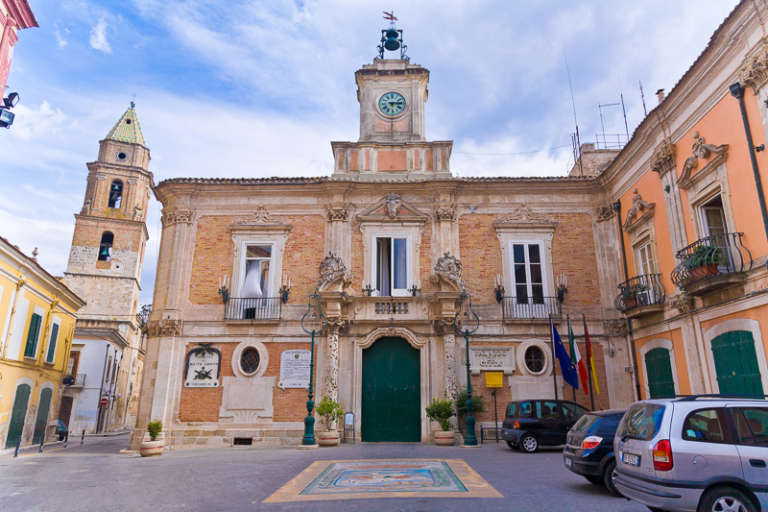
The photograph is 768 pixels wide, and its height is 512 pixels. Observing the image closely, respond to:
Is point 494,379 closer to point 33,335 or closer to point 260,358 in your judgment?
point 260,358

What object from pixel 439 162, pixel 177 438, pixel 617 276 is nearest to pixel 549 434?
pixel 617 276

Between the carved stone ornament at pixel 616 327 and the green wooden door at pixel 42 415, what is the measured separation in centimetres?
2197

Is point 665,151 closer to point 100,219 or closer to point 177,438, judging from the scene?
point 177,438

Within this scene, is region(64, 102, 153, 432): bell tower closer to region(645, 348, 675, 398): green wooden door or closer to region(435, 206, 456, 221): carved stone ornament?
region(435, 206, 456, 221): carved stone ornament

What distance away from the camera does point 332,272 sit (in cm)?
1659

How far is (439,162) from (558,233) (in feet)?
16.4

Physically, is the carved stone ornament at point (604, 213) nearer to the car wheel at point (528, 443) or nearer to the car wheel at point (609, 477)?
the car wheel at point (528, 443)

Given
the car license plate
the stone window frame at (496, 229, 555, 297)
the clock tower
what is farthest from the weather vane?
the car license plate

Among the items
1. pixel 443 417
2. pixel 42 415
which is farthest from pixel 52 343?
pixel 443 417

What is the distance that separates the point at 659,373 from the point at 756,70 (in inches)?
331

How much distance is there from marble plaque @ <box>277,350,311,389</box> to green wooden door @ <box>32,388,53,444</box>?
37.2ft

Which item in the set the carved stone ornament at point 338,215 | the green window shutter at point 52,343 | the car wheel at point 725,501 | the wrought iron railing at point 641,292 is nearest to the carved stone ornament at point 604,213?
the wrought iron railing at point 641,292

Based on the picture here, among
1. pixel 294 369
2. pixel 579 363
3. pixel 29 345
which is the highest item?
pixel 29 345

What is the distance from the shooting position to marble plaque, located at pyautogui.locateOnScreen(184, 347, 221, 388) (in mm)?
16422
